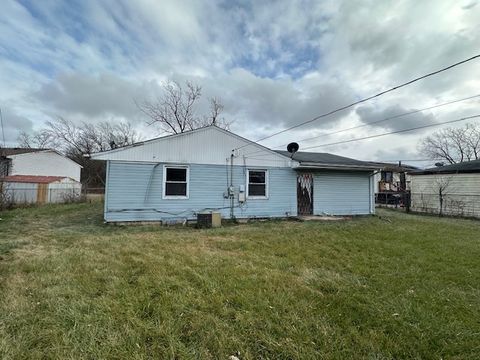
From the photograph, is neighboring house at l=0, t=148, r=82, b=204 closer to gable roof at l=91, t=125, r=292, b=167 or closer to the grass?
gable roof at l=91, t=125, r=292, b=167

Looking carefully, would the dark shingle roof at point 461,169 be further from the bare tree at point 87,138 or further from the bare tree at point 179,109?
the bare tree at point 87,138

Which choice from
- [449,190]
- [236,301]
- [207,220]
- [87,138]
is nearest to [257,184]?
[207,220]

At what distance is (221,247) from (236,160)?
5.25 meters

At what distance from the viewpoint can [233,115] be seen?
26516 mm

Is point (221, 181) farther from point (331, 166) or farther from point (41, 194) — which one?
point (41, 194)

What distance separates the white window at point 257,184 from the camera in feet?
36.4

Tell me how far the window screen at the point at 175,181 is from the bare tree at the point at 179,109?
1561cm

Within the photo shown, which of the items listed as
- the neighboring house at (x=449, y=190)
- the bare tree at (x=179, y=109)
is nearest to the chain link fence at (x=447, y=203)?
the neighboring house at (x=449, y=190)

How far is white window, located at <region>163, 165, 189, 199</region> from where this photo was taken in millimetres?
9867

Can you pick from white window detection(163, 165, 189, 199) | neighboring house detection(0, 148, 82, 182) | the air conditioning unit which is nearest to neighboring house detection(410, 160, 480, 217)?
the air conditioning unit

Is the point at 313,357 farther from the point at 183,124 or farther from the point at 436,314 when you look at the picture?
the point at 183,124

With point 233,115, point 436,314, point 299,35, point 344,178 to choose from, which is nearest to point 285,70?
point 299,35

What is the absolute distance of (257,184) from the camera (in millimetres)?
11242

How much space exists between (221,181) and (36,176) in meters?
21.2
